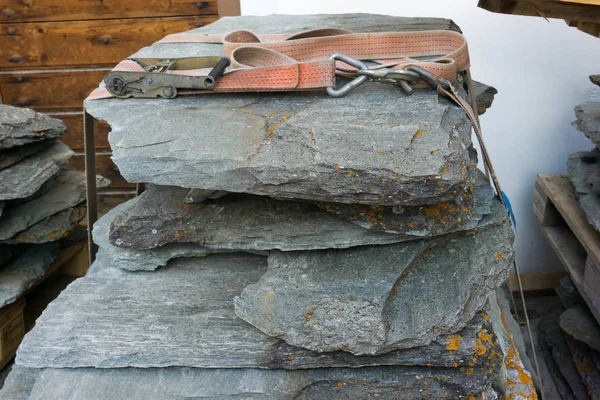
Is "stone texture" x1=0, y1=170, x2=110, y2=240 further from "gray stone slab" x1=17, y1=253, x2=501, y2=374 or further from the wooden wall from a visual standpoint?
"gray stone slab" x1=17, y1=253, x2=501, y2=374

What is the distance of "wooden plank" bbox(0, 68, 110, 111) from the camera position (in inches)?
108

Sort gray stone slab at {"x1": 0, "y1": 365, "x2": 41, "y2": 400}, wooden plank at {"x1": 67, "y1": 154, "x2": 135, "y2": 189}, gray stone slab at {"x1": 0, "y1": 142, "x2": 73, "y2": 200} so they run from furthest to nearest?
wooden plank at {"x1": 67, "y1": 154, "x2": 135, "y2": 189} → gray stone slab at {"x1": 0, "y1": 142, "x2": 73, "y2": 200} → gray stone slab at {"x1": 0, "y1": 365, "x2": 41, "y2": 400}

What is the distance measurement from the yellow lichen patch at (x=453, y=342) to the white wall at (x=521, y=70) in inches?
65.8

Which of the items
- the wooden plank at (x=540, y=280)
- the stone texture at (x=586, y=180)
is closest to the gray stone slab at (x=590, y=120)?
the stone texture at (x=586, y=180)

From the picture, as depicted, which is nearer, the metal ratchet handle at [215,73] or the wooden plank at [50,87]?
the metal ratchet handle at [215,73]

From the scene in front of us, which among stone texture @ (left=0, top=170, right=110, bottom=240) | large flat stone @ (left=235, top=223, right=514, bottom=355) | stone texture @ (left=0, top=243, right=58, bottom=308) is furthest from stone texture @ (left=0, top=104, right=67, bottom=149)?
large flat stone @ (left=235, top=223, right=514, bottom=355)

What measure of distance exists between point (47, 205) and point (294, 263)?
48.9 inches

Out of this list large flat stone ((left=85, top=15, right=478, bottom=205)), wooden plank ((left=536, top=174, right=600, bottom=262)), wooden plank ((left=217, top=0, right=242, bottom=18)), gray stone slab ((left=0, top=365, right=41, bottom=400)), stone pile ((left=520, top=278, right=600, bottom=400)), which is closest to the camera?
large flat stone ((left=85, top=15, right=478, bottom=205))

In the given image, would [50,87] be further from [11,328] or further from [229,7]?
[11,328]

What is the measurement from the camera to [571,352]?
2.22 metres

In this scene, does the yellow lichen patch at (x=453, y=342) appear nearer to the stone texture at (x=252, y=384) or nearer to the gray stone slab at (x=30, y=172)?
the stone texture at (x=252, y=384)

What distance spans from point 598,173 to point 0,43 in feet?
8.34

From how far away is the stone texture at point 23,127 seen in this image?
6.01 ft

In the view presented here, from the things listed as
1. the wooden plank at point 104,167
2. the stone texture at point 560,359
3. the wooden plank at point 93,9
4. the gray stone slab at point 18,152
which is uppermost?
the wooden plank at point 93,9
